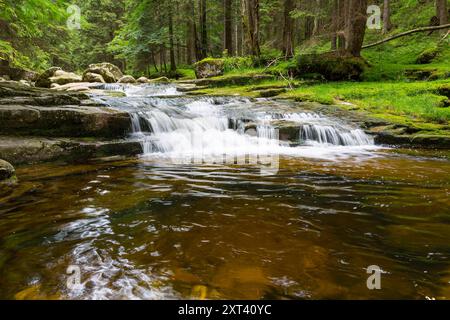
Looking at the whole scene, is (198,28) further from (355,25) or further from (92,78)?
(355,25)

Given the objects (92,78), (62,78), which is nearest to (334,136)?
(92,78)

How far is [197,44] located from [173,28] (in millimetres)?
2790

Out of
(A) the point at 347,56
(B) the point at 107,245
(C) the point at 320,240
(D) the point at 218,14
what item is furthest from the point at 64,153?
(D) the point at 218,14

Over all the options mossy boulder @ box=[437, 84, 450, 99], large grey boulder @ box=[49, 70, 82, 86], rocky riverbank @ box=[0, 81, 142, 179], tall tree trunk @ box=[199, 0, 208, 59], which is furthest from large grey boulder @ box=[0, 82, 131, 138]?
tall tree trunk @ box=[199, 0, 208, 59]

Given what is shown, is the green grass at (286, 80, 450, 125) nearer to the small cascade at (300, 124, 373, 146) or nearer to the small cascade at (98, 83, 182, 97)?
the small cascade at (300, 124, 373, 146)

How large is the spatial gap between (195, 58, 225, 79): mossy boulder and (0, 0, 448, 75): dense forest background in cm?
82

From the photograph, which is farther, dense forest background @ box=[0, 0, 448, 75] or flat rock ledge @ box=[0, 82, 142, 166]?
dense forest background @ box=[0, 0, 448, 75]

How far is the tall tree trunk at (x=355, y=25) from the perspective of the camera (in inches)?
566

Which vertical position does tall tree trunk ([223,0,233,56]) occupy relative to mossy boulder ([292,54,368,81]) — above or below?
above

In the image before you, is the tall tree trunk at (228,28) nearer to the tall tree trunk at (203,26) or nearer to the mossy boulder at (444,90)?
the tall tree trunk at (203,26)

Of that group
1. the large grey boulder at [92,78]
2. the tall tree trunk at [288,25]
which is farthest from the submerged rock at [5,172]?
the tall tree trunk at [288,25]

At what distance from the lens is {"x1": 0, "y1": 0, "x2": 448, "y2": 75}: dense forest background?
1443cm

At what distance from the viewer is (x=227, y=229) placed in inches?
122
